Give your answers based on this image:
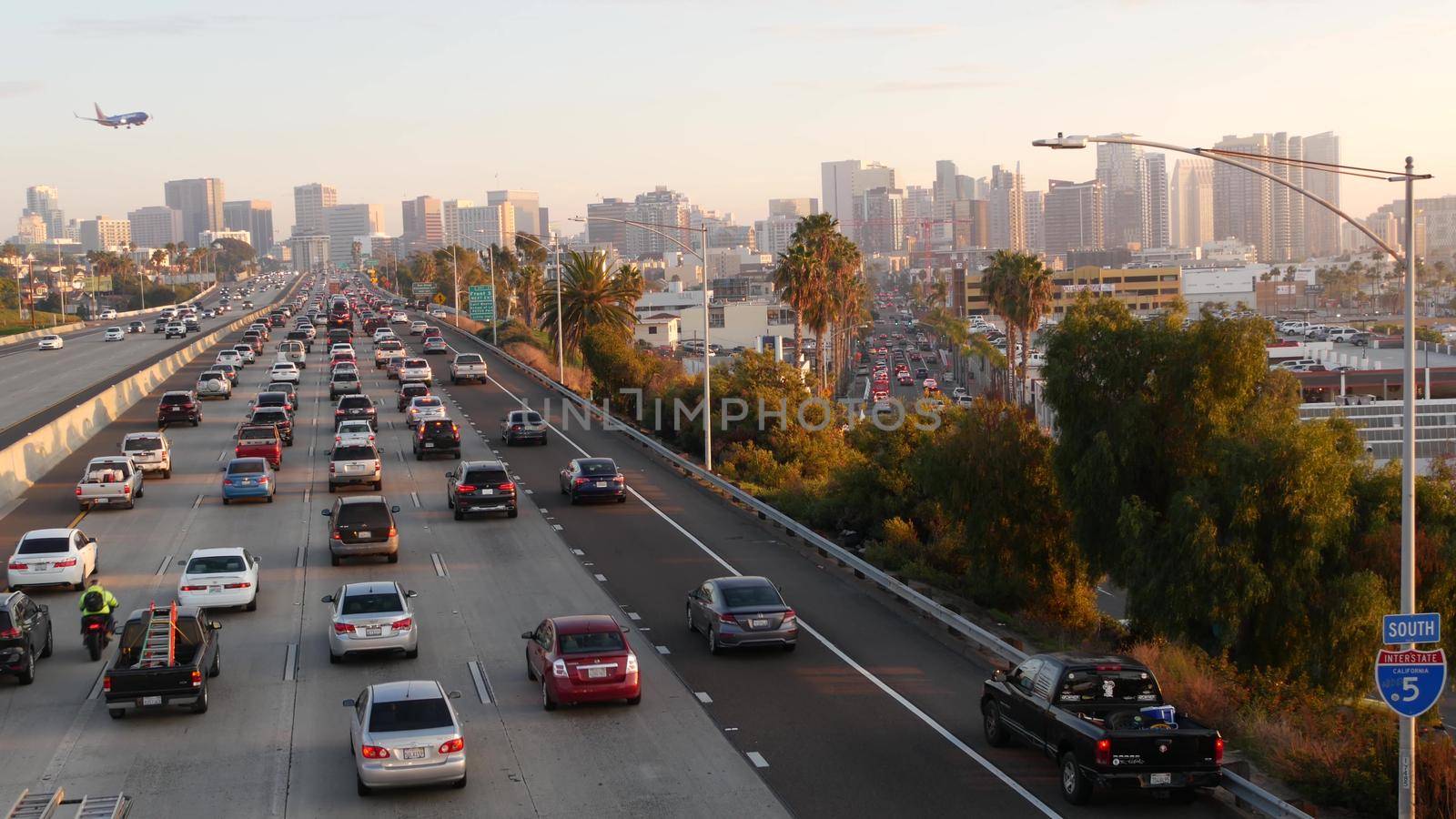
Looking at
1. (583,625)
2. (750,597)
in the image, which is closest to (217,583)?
(583,625)

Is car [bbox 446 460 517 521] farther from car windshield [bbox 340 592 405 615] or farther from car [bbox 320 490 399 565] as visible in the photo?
car windshield [bbox 340 592 405 615]

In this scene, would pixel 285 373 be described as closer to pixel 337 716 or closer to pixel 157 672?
pixel 157 672

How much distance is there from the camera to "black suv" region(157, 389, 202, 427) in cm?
5728

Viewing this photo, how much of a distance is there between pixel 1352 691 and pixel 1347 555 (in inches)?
91.1

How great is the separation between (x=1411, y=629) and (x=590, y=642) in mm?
11190

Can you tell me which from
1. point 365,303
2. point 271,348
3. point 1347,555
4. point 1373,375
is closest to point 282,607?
point 1347,555

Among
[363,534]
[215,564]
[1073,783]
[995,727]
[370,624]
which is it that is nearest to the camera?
[1073,783]

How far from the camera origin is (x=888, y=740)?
18.8 m

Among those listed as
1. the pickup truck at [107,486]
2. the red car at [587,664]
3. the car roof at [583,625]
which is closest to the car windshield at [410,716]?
the red car at [587,664]

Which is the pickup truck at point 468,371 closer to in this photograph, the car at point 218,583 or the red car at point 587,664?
the car at point 218,583

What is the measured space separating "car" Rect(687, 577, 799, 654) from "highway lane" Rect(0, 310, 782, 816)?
122 cm

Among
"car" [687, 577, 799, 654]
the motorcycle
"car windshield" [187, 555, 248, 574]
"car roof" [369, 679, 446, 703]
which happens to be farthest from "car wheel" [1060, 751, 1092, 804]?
"car windshield" [187, 555, 248, 574]

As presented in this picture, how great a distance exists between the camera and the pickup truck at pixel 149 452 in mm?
44188

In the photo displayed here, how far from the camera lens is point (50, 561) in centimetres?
2825
